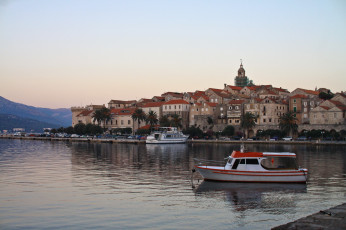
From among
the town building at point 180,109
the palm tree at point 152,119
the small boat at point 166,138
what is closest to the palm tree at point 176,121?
the town building at point 180,109

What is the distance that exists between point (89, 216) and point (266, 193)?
37.9 ft

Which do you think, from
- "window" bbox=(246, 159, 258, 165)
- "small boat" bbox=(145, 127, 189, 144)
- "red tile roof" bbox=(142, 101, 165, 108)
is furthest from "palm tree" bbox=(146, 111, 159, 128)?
"window" bbox=(246, 159, 258, 165)

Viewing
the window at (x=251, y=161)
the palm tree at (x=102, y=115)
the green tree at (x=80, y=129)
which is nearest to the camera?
the window at (x=251, y=161)

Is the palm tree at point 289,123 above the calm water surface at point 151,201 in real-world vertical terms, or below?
above

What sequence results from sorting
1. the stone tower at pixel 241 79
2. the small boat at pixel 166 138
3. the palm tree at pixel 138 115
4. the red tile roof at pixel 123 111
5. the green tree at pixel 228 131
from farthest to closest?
the stone tower at pixel 241 79
the red tile roof at pixel 123 111
the palm tree at pixel 138 115
the green tree at pixel 228 131
the small boat at pixel 166 138

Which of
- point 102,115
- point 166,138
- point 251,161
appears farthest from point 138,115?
point 251,161

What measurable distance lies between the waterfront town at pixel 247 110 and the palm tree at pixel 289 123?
3.48 feet

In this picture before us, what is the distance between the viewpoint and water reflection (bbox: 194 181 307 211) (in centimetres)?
2298

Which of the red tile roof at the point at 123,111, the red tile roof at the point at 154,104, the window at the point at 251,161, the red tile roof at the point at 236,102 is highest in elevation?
the red tile roof at the point at 154,104

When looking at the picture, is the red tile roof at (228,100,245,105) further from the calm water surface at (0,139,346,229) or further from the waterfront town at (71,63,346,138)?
the calm water surface at (0,139,346,229)

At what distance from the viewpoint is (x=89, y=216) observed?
20.2 metres

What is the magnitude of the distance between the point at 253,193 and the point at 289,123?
66.3 metres

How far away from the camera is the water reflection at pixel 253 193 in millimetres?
22984

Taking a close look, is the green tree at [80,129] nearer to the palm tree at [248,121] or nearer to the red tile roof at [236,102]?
the red tile roof at [236,102]
